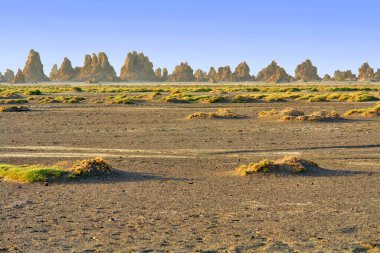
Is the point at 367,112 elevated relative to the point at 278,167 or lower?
elevated

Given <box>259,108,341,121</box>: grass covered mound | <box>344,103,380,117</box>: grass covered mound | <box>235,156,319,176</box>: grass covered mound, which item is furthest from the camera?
<box>344,103,380,117</box>: grass covered mound

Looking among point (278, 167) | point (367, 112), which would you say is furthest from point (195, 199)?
point (367, 112)

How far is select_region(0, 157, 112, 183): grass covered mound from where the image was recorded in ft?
42.6

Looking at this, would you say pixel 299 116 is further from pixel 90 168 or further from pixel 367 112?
pixel 90 168

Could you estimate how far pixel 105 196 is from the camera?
37.2 ft

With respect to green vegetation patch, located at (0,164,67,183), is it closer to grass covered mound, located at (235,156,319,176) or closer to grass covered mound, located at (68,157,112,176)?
grass covered mound, located at (68,157,112,176)

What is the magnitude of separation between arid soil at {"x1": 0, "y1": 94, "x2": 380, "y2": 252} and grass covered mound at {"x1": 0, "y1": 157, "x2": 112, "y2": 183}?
32 centimetres

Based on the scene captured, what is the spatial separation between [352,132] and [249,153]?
26.0 feet

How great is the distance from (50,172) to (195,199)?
418 centimetres

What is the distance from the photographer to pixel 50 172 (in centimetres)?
1327

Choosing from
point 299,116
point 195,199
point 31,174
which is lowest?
point 195,199

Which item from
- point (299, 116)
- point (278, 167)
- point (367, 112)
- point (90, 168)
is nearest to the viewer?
point (90, 168)

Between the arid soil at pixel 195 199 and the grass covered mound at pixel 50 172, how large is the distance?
32cm

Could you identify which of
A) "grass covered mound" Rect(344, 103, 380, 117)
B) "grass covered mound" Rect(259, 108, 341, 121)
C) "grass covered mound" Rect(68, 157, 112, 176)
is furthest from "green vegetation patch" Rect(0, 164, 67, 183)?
"grass covered mound" Rect(344, 103, 380, 117)
